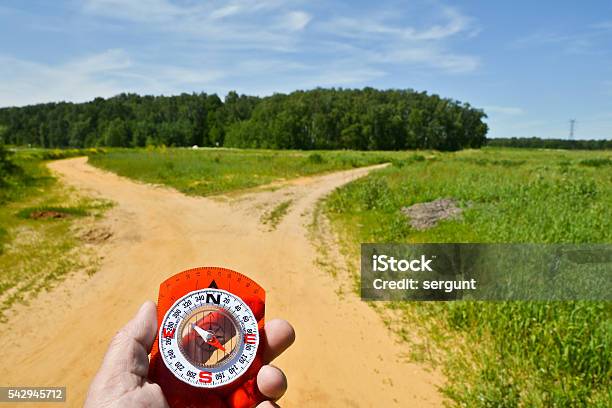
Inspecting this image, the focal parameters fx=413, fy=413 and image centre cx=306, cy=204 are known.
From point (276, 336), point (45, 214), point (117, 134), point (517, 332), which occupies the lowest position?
point (517, 332)

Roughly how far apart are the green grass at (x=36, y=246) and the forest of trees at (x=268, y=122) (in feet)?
237

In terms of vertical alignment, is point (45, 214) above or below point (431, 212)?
below

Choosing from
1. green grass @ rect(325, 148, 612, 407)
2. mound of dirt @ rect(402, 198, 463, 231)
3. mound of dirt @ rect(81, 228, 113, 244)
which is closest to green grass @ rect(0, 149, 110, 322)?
mound of dirt @ rect(81, 228, 113, 244)

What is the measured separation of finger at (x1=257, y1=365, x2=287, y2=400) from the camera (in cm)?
143

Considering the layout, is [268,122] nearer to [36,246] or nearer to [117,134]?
[117,134]

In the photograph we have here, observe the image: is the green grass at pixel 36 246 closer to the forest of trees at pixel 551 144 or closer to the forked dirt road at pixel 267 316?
the forked dirt road at pixel 267 316

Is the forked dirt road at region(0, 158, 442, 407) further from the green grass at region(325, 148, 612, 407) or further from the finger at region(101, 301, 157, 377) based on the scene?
the finger at region(101, 301, 157, 377)

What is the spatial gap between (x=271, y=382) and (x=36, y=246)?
10021 millimetres

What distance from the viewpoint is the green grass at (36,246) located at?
721cm

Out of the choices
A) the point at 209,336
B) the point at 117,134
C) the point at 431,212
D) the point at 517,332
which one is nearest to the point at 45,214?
the point at 431,212

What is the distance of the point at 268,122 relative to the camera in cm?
9119

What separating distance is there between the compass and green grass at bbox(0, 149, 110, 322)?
6.18 meters

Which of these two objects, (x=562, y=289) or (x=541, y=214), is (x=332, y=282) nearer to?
(x=562, y=289)

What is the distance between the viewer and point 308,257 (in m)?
9.02
